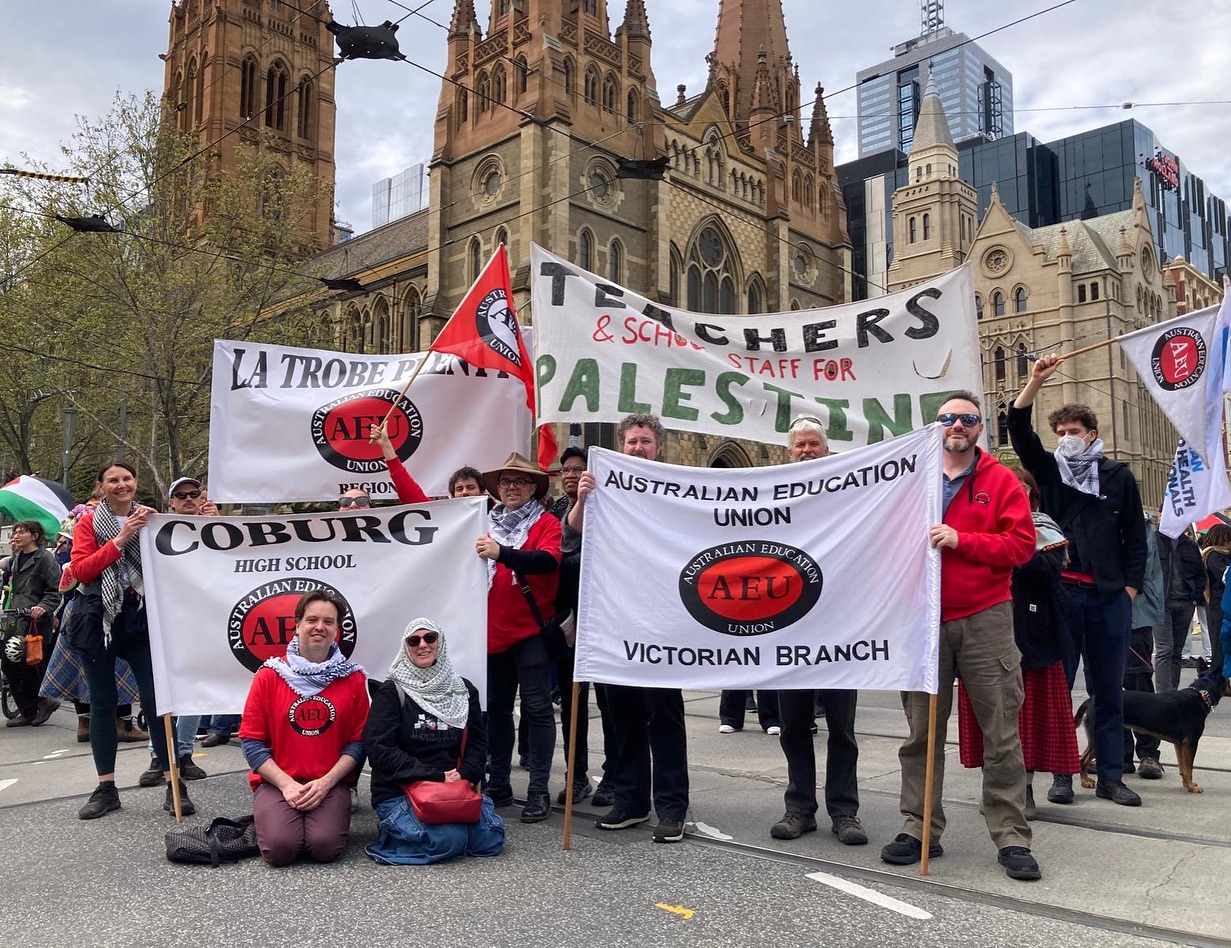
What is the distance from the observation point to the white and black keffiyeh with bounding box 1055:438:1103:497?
6125mm

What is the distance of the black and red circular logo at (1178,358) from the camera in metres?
6.43

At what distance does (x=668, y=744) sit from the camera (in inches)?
216

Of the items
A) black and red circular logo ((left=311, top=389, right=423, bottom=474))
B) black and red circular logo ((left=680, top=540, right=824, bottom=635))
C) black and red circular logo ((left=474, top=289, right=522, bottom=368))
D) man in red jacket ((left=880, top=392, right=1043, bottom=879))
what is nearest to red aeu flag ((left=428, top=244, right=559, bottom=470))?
black and red circular logo ((left=474, top=289, right=522, bottom=368))

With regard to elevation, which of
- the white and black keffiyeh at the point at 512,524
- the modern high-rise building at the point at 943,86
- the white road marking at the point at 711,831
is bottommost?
the white road marking at the point at 711,831

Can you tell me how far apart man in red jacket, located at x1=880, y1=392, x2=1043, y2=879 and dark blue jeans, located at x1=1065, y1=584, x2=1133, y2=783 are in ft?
4.94

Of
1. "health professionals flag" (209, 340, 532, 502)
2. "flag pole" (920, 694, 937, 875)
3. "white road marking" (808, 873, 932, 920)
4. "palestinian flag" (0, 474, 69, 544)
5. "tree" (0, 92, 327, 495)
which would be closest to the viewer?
"white road marking" (808, 873, 932, 920)

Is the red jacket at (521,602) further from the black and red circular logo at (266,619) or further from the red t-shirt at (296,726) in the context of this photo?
the red t-shirt at (296,726)

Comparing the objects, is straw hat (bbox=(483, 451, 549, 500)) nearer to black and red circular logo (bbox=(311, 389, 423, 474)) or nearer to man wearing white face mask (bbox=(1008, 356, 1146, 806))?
black and red circular logo (bbox=(311, 389, 423, 474))

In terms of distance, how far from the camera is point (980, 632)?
484 cm

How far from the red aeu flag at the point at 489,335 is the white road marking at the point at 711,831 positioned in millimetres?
3015

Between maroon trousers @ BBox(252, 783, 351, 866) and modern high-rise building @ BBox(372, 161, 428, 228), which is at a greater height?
modern high-rise building @ BBox(372, 161, 428, 228)

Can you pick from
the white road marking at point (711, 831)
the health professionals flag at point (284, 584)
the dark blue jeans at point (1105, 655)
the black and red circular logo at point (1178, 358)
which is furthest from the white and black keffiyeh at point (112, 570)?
the black and red circular logo at point (1178, 358)

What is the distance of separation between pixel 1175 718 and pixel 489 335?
526cm

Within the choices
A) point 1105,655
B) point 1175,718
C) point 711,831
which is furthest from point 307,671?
point 1175,718
